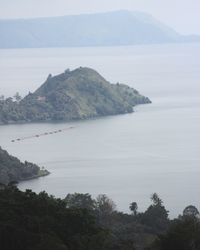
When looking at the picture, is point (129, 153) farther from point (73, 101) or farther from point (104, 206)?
point (73, 101)

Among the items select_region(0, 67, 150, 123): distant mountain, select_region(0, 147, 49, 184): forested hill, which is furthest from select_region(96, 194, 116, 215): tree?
select_region(0, 67, 150, 123): distant mountain

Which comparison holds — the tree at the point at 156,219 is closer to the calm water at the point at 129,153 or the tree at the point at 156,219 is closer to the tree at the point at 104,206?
the tree at the point at 104,206

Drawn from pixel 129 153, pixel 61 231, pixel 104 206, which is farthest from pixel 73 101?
pixel 61 231

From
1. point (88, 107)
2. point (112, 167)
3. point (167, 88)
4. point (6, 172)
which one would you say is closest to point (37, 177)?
point (6, 172)

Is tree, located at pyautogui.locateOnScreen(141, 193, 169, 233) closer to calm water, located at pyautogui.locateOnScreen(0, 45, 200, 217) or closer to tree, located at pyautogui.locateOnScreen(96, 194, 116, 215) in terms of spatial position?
tree, located at pyautogui.locateOnScreen(96, 194, 116, 215)

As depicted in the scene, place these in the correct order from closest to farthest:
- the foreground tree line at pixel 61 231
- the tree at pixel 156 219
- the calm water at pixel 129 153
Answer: the foreground tree line at pixel 61 231, the tree at pixel 156 219, the calm water at pixel 129 153

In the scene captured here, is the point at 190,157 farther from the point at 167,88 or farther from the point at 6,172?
the point at 167,88

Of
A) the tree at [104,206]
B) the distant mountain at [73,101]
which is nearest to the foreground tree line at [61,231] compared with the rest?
the tree at [104,206]

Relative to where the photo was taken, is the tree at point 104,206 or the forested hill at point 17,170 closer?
the tree at point 104,206
